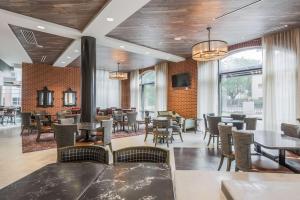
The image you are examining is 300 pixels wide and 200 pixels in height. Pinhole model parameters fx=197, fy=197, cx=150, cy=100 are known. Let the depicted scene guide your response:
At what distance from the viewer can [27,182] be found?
1096 mm

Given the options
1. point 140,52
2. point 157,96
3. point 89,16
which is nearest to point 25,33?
point 89,16

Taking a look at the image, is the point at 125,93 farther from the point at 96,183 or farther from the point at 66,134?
the point at 96,183

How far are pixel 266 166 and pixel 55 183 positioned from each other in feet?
8.36

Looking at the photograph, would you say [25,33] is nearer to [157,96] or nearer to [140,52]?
[140,52]

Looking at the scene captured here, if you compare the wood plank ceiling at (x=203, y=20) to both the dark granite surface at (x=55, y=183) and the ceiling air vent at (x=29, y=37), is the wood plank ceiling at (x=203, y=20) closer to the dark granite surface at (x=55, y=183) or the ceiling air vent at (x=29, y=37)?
the ceiling air vent at (x=29, y=37)

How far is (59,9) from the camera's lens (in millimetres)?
4203

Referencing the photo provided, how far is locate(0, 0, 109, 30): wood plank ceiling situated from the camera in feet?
12.8

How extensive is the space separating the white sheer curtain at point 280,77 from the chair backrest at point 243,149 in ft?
12.6

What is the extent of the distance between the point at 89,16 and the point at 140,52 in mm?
3335

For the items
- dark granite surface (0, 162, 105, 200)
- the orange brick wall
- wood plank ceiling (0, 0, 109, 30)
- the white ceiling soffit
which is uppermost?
wood plank ceiling (0, 0, 109, 30)

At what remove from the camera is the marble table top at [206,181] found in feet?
2.86

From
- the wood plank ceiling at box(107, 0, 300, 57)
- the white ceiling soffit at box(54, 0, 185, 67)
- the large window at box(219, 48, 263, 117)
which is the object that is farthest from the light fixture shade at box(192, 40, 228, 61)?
the large window at box(219, 48, 263, 117)

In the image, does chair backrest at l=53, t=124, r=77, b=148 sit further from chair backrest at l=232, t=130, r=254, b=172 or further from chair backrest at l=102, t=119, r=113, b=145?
chair backrest at l=232, t=130, r=254, b=172

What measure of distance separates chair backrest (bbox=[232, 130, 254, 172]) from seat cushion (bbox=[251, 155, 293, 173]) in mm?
108
